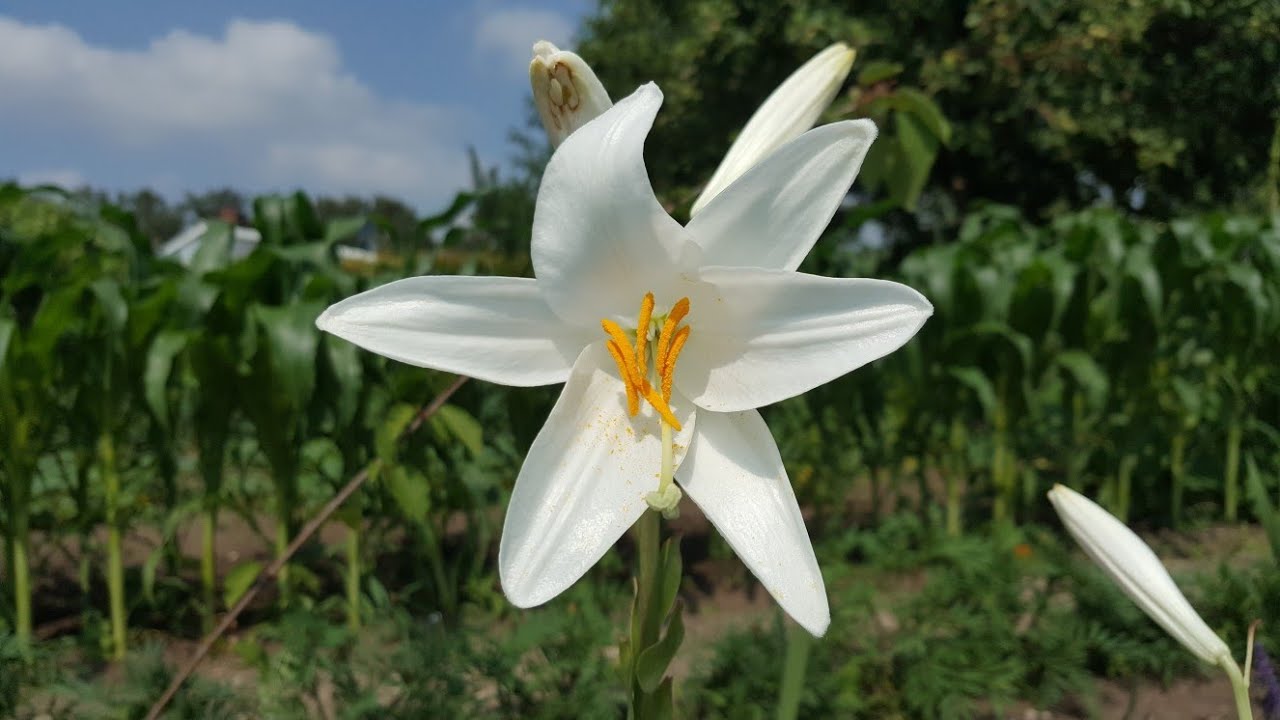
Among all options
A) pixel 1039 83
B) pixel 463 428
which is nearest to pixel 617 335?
pixel 463 428

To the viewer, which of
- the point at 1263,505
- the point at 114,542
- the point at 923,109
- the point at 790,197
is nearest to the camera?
the point at 790,197

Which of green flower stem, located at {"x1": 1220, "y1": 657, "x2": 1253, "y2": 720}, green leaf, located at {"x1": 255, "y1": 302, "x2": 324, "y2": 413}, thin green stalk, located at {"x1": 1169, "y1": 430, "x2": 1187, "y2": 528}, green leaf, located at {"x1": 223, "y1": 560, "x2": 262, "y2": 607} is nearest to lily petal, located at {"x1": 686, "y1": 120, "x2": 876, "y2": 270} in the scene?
green flower stem, located at {"x1": 1220, "y1": 657, "x2": 1253, "y2": 720}

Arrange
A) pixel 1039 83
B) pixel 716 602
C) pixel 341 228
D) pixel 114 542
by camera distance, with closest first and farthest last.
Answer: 1. pixel 114 542
2. pixel 341 228
3. pixel 716 602
4. pixel 1039 83

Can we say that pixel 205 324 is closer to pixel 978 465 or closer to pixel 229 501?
pixel 229 501

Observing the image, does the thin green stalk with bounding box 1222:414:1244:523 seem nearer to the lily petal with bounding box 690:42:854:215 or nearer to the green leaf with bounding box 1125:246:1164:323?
the green leaf with bounding box 1125:246:1164:323

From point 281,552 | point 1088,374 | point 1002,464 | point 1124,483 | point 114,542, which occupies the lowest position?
point 1124,483

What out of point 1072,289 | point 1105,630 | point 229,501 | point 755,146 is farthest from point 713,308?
point 1072,289

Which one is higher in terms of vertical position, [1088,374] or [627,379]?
[627,379]

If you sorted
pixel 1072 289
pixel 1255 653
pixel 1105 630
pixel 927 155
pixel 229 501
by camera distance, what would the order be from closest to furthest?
1. pixel 927 155
2. pixel 1255 653
3. pixel 1105 630
4. pixel 229 501
5. pixel 1072 289

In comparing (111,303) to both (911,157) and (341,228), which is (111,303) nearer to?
(341,228)
